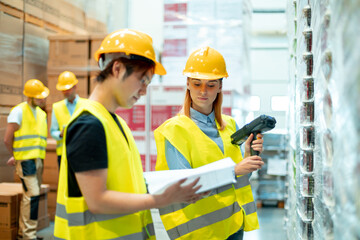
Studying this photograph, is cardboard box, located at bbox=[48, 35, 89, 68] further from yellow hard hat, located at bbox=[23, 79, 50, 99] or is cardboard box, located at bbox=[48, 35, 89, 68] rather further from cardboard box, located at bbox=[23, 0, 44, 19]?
yellow hard hat, located at bbox=[23, 79, 50, 99]

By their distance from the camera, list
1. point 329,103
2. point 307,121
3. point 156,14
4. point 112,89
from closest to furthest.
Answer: point 329,103
point 112,89
point 307,121
point 156,14

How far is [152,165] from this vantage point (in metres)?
5.13

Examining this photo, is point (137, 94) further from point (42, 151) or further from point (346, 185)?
point (42, 151)

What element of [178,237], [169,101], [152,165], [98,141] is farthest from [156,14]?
[98,141]

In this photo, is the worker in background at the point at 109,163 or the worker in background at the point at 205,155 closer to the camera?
the worker in background at the point at 109,163

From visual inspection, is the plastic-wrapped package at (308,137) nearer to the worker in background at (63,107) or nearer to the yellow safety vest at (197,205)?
the yellow safety vest at (197,205)

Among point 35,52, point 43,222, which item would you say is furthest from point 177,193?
point 35,52

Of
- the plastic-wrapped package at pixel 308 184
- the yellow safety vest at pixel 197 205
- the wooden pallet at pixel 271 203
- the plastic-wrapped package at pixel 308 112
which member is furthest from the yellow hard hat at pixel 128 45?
the wooden pallet at pixel 271 203

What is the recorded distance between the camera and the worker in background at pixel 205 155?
212 cm

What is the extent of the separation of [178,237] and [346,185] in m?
1.25

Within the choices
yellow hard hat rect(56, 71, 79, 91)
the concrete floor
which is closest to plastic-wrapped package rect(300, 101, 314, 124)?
the concrete floor

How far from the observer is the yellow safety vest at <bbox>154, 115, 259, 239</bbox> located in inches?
83.5

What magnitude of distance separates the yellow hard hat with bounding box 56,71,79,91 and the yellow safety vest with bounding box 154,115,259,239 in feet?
12.4

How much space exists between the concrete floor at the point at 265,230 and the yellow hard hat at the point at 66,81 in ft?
6.43
